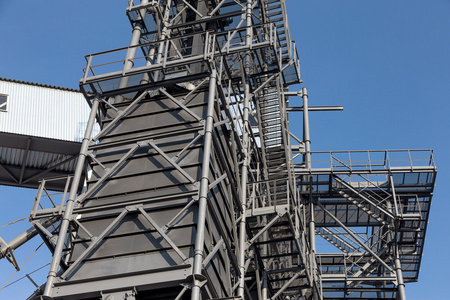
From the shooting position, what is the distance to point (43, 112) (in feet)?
101

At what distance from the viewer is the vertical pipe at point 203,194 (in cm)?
1493

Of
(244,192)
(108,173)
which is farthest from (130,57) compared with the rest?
(244,192)

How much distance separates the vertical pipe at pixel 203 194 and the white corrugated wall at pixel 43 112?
13390 mm

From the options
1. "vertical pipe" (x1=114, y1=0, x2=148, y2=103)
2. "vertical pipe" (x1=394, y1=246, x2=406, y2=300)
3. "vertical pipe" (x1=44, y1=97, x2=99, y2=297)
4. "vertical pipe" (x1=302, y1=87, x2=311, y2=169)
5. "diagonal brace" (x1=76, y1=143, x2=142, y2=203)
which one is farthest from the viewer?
"vertical pipe" (x1=302, y1=87, x2=311, y2=169)

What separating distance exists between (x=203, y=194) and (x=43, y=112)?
17.1 meters

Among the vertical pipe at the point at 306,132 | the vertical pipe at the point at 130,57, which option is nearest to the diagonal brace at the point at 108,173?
the vertical pipe at the point at 130,57

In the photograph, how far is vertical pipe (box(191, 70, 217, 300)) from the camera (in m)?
14.9

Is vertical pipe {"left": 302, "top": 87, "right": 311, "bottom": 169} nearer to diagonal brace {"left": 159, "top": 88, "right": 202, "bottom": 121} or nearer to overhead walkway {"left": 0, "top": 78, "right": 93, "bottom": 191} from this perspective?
overhead walkway {"left": 0, "top": 78, "right": 93, "bottom": 191}

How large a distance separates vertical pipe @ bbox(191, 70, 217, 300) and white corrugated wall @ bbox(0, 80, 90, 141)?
13390 millimetres

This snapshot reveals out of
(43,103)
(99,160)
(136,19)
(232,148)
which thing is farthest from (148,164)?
(43,103)

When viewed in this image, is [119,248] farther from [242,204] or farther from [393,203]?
[393,203]

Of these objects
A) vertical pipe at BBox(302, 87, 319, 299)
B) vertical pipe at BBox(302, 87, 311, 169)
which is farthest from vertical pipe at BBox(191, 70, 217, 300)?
vertical pipe at BBox(302, 87, 311, 169)

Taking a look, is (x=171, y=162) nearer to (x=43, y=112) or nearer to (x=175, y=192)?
(x=175, y=192)

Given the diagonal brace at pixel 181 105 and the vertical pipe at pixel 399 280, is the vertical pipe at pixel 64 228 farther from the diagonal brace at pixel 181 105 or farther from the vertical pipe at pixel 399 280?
the vertical pipe at pixel 399 280
